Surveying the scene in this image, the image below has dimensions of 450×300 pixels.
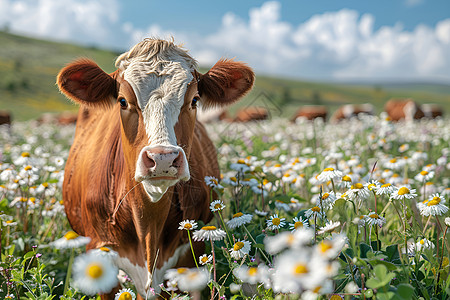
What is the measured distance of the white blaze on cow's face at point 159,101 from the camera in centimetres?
219

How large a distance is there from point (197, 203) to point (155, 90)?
1.04 metres

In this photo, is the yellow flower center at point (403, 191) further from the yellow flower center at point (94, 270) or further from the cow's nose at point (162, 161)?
the yellow flower center at point (94, 270)

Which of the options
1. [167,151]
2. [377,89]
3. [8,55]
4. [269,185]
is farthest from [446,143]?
[377,89]

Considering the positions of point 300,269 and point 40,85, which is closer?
point 300,269

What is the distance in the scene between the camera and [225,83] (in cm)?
316

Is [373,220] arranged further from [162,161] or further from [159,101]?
[159,101]

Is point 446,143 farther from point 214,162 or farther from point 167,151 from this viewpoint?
point 167,151

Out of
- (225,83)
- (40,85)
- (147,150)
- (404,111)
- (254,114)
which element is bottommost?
(40,85)

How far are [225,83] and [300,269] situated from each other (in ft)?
7.33

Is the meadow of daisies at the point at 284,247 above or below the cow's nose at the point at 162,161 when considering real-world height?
→ below

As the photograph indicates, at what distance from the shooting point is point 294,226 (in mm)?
2113

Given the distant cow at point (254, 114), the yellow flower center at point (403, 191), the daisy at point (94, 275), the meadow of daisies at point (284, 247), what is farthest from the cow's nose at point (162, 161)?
the distant cow at point (254, 114)

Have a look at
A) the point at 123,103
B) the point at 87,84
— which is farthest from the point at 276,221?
the point at 87,84

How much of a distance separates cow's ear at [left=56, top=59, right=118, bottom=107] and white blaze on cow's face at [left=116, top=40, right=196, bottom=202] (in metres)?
0.18
